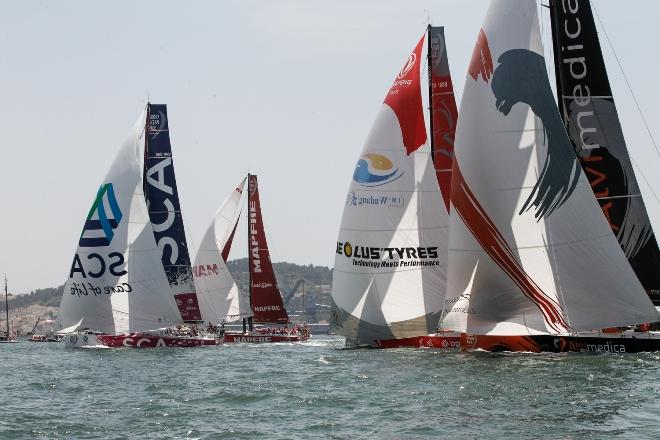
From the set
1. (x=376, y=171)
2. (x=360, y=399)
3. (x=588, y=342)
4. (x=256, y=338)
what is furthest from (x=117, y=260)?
(x=360, y=399)

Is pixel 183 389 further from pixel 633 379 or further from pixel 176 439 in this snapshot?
pixel 633 379

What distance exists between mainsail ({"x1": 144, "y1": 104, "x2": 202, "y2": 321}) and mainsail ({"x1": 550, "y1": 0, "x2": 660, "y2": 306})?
23936 millimetres

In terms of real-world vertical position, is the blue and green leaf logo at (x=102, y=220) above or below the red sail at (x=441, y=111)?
below

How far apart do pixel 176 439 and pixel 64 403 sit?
6726mm

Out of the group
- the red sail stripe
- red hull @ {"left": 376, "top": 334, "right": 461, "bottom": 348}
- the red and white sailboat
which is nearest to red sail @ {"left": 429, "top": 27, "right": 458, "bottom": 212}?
red hull @ {"left": 376, "top": 334, "right": 461, "bottom": 348}

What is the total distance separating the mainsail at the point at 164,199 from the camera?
51719 mm

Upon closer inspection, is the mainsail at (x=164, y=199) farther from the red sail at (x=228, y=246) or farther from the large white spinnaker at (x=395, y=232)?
the large white spinnaker at (x=395, y=232)

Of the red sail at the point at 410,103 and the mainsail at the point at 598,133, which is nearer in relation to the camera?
the mainsail at the point at 598,133

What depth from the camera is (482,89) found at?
30703 mm

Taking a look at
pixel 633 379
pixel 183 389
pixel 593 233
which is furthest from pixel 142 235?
pixel 633 379

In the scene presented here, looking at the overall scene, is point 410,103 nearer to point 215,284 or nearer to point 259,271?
point 215,284

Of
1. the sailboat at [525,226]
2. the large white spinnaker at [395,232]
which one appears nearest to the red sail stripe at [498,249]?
the sailboat at [525,226]

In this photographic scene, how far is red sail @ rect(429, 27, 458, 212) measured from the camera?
38.0 metres

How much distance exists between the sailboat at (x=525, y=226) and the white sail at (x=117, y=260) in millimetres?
18410
